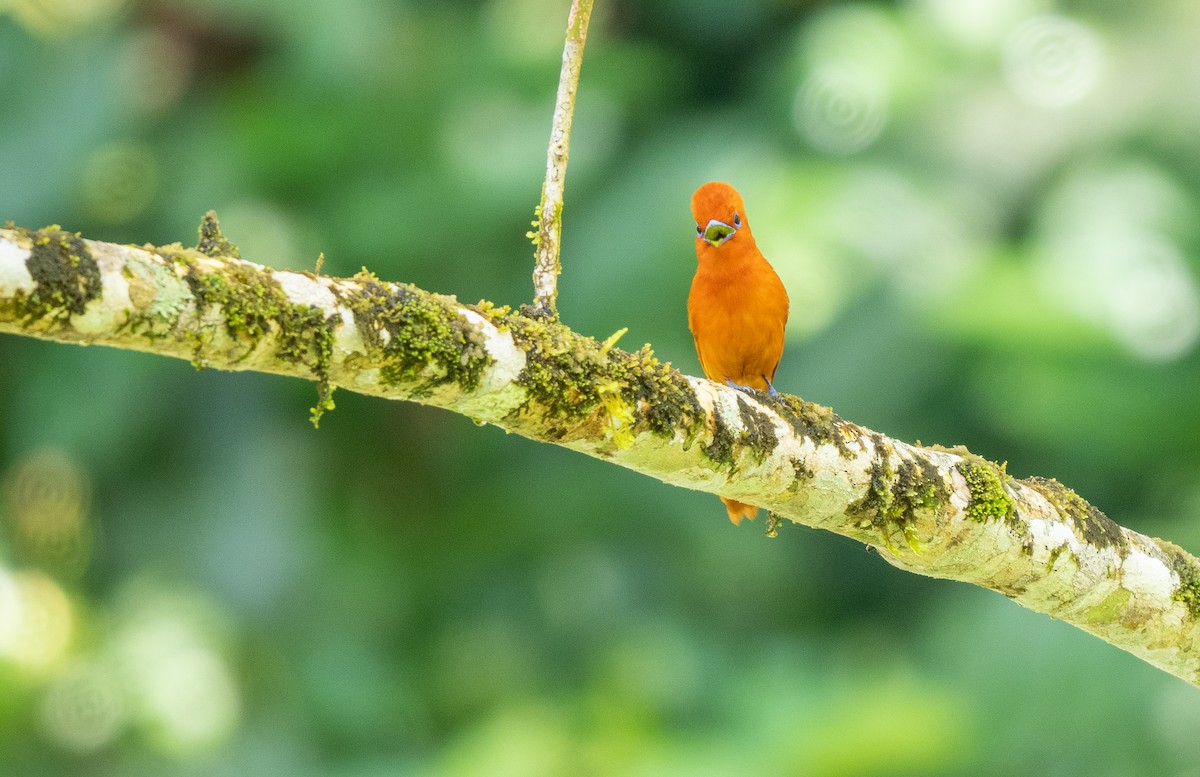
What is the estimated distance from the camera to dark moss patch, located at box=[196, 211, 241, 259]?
2695 millimetres

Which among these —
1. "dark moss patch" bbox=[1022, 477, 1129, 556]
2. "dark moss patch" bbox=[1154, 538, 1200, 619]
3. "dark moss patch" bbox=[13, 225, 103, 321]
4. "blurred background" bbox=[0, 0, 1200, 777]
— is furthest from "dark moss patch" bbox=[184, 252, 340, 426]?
"blurred background" bbox=[0, 0, 1200, 777]

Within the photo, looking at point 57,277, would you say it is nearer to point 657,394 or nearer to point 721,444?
point 657,394

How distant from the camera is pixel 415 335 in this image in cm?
282

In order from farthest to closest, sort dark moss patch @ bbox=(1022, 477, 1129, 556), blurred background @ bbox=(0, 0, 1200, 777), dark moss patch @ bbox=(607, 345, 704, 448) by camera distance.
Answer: blurred background @ bbox=(0, 0, 1200, 777) → dark moss patch @ bbox=(1022, 477, 1129, 556) → dark moss patch @ bbox=(607, 345, 704, 448)

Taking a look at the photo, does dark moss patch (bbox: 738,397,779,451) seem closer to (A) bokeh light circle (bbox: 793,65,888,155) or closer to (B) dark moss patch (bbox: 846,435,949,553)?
(B) dark moss patch (bbox: 846,435,949,553)

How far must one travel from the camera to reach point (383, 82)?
1172 centimetres

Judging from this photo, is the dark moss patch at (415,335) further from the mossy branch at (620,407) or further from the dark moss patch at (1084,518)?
the dark moss patch at (1084,518)

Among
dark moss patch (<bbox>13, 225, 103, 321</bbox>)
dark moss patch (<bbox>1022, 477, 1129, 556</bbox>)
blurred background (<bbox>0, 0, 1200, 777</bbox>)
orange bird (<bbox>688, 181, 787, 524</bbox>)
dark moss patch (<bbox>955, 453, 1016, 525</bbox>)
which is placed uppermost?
blurred background (<bbox>0, 0, 1200, 777</bbox>)

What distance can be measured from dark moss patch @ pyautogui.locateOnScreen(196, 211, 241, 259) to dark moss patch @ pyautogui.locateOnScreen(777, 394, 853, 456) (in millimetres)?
1317

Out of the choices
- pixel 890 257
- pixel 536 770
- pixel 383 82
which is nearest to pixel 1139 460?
pixel 890 257

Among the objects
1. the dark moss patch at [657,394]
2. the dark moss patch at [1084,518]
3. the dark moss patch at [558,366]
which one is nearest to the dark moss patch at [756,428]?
the dark moss patch at [657,394]

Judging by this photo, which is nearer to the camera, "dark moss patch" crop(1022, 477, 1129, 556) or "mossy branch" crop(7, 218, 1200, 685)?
"mossy branch" crop(7, 218, 1200, 685)

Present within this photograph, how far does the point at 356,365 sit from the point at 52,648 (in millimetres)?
8543

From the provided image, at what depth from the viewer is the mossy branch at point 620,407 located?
2.51 metres
